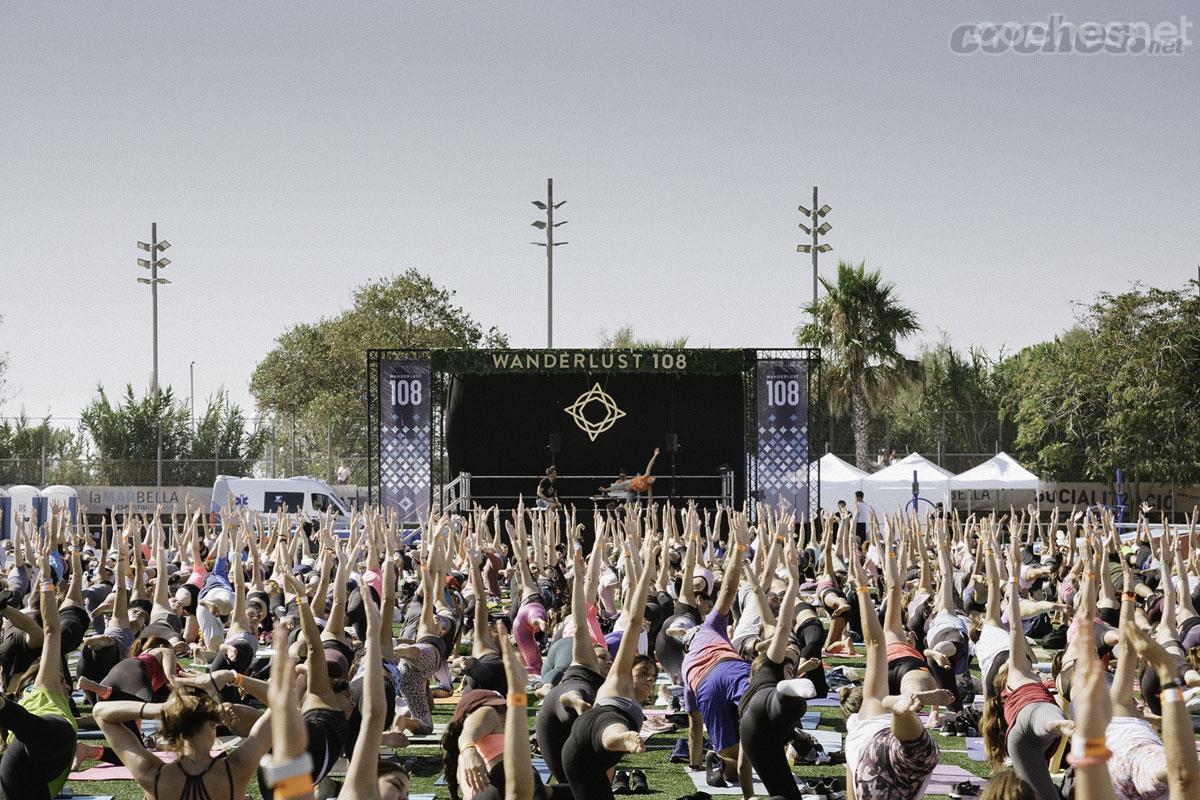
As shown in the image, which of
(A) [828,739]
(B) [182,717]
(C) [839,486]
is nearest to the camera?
(B) [182,717]

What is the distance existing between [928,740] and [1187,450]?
3433 cm

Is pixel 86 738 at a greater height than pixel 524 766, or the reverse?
pixel 524 766

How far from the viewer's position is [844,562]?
15.8 m

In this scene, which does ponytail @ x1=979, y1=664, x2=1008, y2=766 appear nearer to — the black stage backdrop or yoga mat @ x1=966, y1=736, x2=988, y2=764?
yoga mat @ x1=966, y1=736, x2=988, y2=764

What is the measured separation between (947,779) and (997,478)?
26.6 m

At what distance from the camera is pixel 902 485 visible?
113 feet

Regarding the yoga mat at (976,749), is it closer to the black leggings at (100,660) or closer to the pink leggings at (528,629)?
the pink leggings at (528,629)

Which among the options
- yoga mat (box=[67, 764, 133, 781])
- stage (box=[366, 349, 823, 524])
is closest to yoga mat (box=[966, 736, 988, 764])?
yoga mat (box=[67, 764, 133, 781])

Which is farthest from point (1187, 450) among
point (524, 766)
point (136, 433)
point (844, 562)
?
point (524, 766)

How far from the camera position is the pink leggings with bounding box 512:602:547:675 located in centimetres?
1089

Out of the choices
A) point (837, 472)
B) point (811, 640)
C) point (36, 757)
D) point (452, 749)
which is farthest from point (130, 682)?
point (837, 472)

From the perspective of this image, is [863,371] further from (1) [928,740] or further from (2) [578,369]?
(1) [928,740]

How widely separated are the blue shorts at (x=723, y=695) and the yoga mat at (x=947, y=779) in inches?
66.4

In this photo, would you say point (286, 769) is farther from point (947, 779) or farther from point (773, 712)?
point (947, 779)
